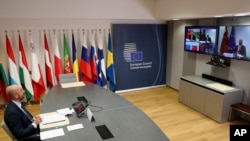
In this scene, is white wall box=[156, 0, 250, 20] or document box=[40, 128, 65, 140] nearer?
document box=[40, 128, 65, 140]

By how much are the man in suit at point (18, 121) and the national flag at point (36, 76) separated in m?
2.38

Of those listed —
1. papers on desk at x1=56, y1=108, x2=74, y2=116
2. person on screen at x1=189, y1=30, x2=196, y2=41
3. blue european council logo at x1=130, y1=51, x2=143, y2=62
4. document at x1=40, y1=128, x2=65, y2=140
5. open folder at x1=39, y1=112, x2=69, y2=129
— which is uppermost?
person on screen at x1=189, y1=30, x2=196, y2=41

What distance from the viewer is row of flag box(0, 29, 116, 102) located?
4379 mm

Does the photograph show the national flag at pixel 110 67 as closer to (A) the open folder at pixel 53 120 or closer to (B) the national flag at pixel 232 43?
(B) the national flag at pixel 232 43

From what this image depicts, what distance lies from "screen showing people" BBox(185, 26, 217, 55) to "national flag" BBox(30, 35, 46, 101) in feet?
11.9

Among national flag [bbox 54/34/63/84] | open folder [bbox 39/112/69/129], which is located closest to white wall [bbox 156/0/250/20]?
national flag [bbox 54/34/63/84]

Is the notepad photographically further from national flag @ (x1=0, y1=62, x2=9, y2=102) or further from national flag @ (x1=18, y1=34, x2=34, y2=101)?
national flag @ (x1=0, y1=62, x2=9, y2=102)

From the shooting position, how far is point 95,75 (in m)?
5.07

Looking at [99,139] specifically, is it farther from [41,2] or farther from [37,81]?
[41,2]

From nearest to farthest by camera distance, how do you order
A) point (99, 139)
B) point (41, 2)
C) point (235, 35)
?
point (99, 139)
point (235, 35)
point (41, 2)

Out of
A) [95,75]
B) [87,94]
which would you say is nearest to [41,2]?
[95,75]

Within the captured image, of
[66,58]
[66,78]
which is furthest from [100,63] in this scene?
[66,78]

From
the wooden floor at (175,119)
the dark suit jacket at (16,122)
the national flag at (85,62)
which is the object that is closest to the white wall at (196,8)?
the wooden floor at (175,119)

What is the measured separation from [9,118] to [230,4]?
12.3 ft
